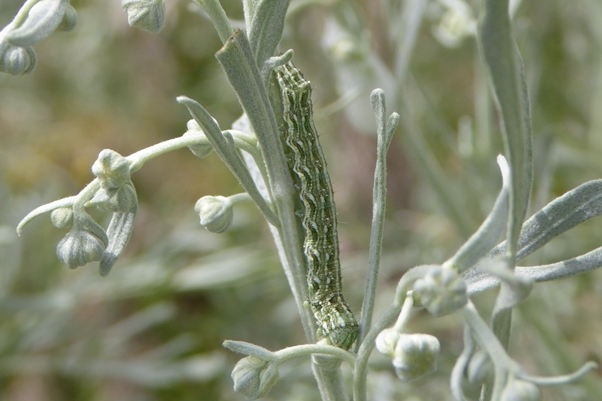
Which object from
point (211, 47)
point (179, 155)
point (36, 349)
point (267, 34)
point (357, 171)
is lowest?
point (267, 34)

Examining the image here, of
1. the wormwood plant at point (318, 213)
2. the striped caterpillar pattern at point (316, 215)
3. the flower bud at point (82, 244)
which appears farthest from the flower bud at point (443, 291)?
the flower bud at point (82, 244)

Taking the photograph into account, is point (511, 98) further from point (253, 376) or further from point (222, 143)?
point (253, 376)

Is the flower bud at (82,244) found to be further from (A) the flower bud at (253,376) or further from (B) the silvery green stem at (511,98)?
(B) the silvery green stem at (511,98)

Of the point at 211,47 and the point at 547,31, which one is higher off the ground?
the point at 211,47

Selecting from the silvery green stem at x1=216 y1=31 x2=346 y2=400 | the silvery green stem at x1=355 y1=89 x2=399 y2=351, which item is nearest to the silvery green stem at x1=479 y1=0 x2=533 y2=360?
the silvery green stem at x1=355 y1=89 x2=399 y2=351

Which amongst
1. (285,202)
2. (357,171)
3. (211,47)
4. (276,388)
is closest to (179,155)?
(211,47)

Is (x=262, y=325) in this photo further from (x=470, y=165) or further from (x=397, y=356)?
(x=397, y=356)

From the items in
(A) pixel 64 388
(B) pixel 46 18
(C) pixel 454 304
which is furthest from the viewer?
(A) pixel 64 388
